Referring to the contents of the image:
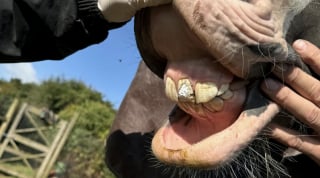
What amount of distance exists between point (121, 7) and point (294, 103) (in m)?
0.42

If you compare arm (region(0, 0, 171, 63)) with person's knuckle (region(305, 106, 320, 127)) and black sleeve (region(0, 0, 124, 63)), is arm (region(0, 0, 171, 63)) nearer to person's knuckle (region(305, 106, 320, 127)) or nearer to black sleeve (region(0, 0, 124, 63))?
black sleeve (region(0, 0, 124, 63))

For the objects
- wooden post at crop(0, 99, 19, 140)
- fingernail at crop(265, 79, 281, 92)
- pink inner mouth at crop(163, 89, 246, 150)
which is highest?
fingernail at crop(265, 79, 281, 92)

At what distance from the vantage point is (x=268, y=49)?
3.84 feet

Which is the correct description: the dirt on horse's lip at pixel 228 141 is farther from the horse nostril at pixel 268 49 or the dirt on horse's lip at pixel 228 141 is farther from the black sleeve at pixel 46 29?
the black sleeve at pixel 46 29

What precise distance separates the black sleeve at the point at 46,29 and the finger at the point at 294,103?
65cm

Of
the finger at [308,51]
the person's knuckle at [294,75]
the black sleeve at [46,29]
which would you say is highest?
the finger at [308,51]

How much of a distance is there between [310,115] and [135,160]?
0.78m

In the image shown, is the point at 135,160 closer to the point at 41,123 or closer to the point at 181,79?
the point at 181,79

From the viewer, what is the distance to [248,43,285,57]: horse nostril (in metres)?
1.16

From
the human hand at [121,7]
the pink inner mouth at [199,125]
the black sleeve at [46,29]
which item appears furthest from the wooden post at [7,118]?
the pink inner mouth at [199,125]

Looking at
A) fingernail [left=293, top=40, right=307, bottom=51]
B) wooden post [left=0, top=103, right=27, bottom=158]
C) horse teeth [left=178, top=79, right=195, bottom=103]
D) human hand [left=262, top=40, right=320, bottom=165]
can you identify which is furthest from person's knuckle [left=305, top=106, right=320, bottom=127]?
wooden post [left=0, top=103, right=27, bottom=158]

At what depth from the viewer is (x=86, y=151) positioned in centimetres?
1291

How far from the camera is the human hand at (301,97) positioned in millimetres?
1238

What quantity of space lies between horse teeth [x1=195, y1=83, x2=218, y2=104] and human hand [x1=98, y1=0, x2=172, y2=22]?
0.53ft
